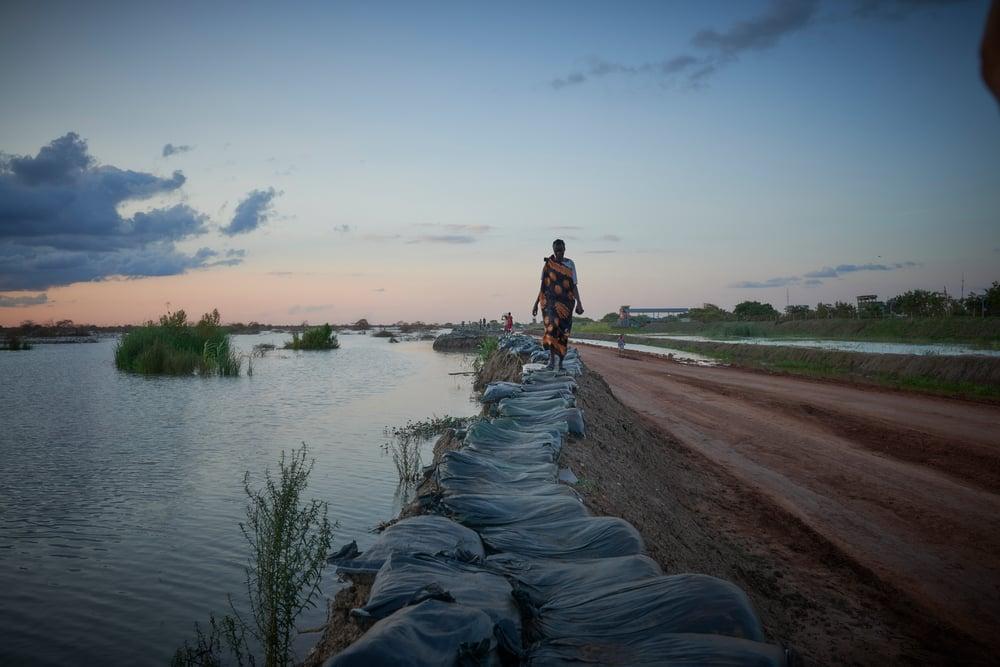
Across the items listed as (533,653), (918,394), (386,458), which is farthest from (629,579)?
(918,394)

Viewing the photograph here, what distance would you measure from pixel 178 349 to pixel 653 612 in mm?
19474

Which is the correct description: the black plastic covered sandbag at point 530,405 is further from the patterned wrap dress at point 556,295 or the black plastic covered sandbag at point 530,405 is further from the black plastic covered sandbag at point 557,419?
the patterned wrap dress at point 556,295

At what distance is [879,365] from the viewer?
13555 mm

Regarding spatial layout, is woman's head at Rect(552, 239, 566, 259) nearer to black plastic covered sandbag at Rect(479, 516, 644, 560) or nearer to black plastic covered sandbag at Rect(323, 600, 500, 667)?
black plastic covered sandbag at Rect(479, 516, 644, 560)

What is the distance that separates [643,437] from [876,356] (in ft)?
33.5

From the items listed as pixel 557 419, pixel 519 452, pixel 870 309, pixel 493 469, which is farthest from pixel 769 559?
pixel 870 309

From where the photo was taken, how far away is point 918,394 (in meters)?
10.7

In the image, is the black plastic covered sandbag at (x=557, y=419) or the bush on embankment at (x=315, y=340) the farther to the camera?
the bush on embankment at (x=315, y=340)

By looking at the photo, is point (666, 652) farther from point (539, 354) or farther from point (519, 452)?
point (539, 354)

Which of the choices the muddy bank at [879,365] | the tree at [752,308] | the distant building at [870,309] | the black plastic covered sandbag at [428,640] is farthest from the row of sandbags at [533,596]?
the tree at [752,308]

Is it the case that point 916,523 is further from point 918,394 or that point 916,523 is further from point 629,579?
point 918,394

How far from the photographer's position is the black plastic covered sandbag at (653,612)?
6.14 ft

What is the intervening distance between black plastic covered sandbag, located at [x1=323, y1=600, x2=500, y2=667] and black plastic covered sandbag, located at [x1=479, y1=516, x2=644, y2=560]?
2.81ft

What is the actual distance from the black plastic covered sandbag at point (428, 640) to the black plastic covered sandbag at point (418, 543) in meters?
0.69
